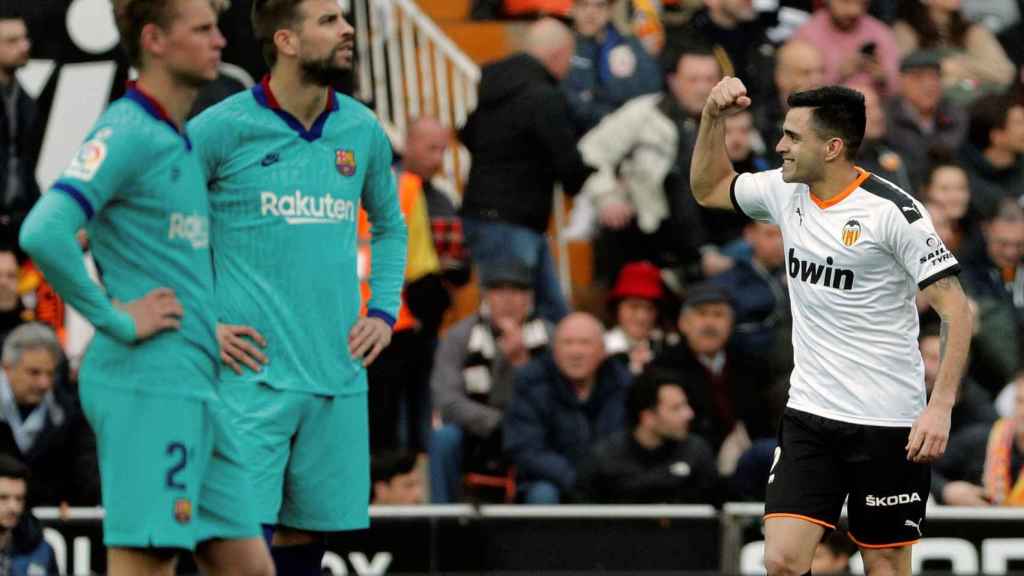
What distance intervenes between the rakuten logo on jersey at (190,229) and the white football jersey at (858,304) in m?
2.50

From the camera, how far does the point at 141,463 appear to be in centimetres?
654

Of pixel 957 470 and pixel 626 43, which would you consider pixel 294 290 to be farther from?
pixel 626 43

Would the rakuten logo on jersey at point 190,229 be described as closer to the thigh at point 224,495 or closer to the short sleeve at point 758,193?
the thigh at point 224,495

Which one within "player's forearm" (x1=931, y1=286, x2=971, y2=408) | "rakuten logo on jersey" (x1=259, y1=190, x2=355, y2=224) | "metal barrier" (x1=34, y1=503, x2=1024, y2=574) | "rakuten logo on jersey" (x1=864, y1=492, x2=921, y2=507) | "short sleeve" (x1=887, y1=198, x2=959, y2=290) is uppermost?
"rakuten logo on jersey" (x1=259, y1=190, x2=355, y2=224)

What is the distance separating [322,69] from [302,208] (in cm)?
49

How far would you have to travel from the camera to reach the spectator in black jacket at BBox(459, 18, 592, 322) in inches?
505

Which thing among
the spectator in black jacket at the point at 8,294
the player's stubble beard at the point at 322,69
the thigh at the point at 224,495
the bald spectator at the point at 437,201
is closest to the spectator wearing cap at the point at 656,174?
the bald spectator at the point at 437,201

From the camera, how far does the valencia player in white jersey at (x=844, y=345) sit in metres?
8.04

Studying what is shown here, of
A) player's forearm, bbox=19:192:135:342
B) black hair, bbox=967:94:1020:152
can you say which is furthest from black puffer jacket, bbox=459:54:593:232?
player's forearm, bbox=19:192:135:342

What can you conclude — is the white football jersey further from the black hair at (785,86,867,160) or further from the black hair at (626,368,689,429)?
the black hair at (626,368,689,429)

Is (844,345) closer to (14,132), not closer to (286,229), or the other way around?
(286,229)

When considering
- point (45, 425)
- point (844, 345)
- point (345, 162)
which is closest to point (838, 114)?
point (844, 345)

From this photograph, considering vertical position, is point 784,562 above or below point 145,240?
below

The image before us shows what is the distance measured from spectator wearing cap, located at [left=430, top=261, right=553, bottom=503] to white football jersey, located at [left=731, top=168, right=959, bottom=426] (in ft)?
13.6
